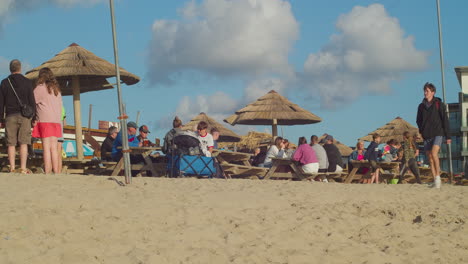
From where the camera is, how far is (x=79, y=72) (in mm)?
13227

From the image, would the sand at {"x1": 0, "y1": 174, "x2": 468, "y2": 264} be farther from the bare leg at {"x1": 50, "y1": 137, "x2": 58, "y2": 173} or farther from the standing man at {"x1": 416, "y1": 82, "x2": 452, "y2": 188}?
A: the standing man at {"x1": 416, "y1": 82, "x2": 452, "y2": 188}

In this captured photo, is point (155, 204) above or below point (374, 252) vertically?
above

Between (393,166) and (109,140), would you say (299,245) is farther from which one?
(393,166)

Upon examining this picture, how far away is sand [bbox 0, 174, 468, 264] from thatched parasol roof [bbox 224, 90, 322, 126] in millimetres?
10260

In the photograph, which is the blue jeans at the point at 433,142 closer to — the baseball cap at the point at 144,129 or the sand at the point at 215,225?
the sand at the point at 215,225

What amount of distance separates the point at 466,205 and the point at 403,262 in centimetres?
294

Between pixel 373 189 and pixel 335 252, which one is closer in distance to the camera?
pixel 335 252

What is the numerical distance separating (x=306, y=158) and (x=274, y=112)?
23.0 feet

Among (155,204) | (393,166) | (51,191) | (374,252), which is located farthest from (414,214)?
(393,166)

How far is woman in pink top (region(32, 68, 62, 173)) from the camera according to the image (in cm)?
988

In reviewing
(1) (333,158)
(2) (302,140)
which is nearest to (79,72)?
(2) (302,140)

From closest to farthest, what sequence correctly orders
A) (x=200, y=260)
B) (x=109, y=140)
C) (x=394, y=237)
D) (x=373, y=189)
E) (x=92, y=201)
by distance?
(x=200, y=260) → (x=394, y=237) → (x=92, y=201) → (x=373, y=189) → (x=109, y=140)

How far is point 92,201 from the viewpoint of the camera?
731cm

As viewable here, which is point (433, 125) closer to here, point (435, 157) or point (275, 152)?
point (435, 157)
